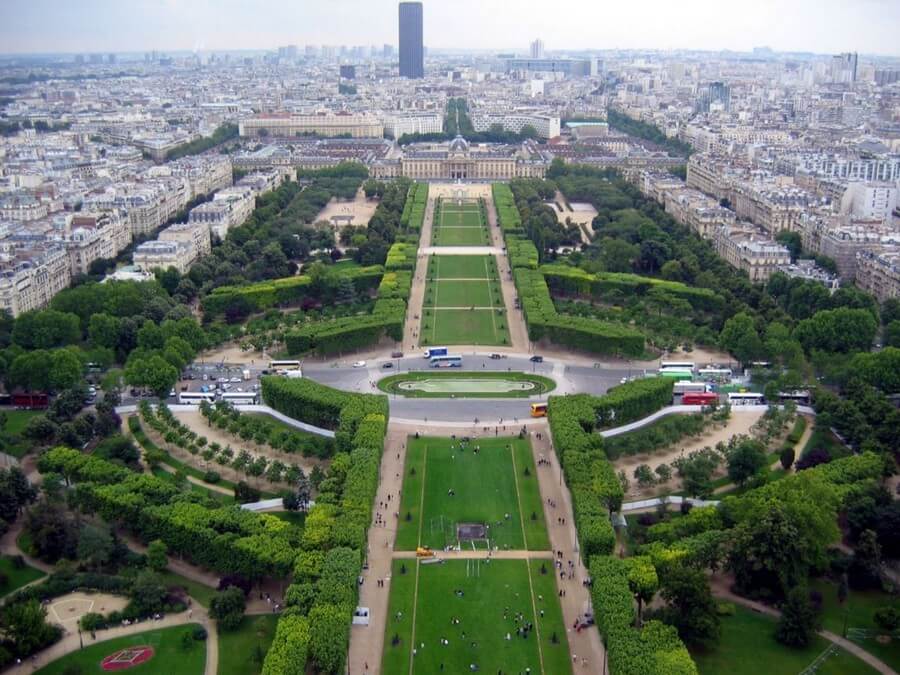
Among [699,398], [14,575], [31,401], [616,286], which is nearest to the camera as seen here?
[14,575]

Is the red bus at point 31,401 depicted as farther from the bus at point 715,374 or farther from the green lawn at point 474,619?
the bus at point 715,374

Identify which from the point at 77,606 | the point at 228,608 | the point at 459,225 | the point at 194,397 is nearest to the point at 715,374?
the point at 194,397

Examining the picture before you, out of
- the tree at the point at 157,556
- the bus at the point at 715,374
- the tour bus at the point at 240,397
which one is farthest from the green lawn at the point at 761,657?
the tour bus at the point at 240,397

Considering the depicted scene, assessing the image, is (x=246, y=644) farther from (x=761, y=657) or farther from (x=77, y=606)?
(x=761, y=657)

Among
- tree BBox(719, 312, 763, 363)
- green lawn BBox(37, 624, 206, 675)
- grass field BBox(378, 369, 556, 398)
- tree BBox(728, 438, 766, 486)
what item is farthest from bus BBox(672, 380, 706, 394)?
green lawn BBox(37, 624, 206, 675)

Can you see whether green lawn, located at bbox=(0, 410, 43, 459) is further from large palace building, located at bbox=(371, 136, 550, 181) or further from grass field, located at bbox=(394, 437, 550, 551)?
large palace building, located at bbox=(371, 136, 550, 181)
